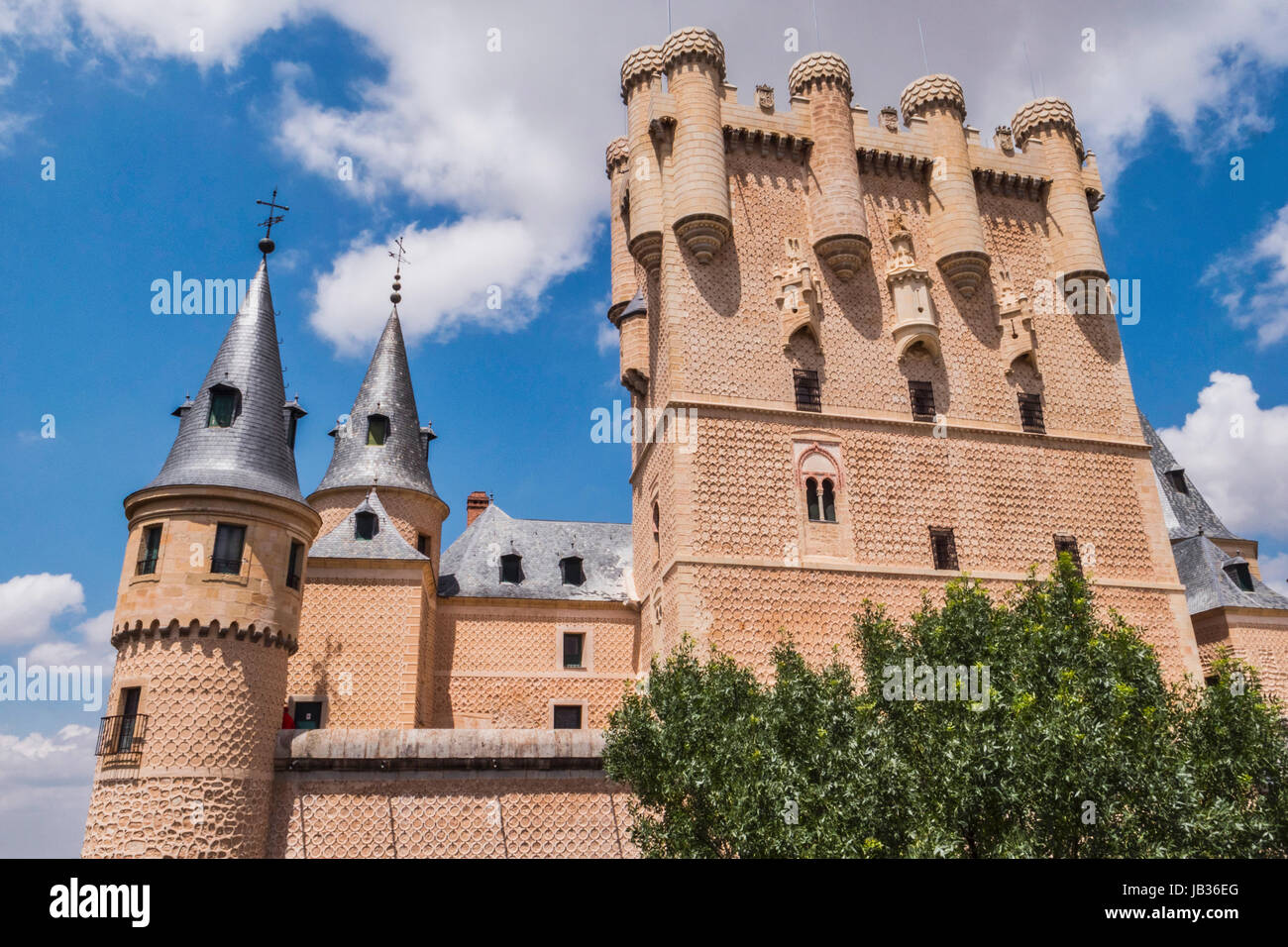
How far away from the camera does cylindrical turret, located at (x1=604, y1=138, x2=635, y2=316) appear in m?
26.4

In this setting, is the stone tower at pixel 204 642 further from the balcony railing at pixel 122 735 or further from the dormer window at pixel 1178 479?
the dormer window at pixel 1178 479

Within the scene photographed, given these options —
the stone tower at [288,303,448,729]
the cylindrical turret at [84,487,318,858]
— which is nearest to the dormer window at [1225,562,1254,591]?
the stone tower at [288,303,448,729]

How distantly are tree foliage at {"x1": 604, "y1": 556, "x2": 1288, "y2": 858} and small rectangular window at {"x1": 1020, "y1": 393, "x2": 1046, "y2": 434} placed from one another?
8.90 m

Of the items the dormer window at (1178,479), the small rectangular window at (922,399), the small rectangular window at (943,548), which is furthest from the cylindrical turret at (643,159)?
the dormer window at (1178,479)

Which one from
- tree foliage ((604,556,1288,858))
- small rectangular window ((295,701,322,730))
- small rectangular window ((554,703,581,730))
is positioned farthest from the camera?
small rectangular window ((554,703,581,730))

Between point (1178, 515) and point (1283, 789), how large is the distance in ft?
64.1

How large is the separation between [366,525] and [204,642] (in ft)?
28.3

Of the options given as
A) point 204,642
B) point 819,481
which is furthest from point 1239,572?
point 204,642

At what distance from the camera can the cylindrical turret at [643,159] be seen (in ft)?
72.1

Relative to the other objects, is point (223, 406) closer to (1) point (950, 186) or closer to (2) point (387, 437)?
(2) point (387, 437)

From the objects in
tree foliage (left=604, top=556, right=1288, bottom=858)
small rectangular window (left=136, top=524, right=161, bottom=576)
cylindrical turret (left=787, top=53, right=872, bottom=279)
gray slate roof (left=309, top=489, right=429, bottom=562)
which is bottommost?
tree foliage (left=604, top=556, right=1288, bottom=858)

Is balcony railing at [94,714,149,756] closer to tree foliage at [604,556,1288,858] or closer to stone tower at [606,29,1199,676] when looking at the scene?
tree foliage at [604,556,1288,858]

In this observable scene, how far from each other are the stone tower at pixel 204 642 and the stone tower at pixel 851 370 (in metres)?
8.11

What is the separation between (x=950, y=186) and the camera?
77.6 feet
